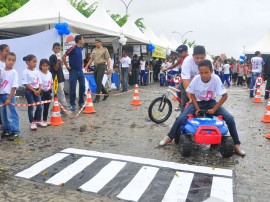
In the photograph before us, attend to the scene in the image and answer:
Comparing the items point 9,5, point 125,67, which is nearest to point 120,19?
point 9,5

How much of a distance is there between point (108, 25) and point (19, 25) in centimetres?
472

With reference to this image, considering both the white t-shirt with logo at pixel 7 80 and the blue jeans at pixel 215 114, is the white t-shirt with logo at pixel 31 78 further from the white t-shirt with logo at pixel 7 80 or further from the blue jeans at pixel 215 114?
the blue jeans at pixel 215 114

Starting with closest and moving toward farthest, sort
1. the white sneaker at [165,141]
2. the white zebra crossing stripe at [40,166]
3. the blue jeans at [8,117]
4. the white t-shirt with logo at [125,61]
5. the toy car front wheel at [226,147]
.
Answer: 1. the white zebra crossing stripe at [40,166]
2. the toy car front wheel at [226,147]
3. the white sneaker at [165,141]
4. the blue jeans at [8,117]
5. the white t-shirt with logo at [125,61]

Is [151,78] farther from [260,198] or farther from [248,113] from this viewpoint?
[260,198]

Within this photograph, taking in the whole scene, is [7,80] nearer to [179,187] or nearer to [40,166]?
[40,166]

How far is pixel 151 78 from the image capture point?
85.9 feet

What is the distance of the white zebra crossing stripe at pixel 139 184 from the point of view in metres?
3.65

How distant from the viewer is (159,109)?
788 centimetres

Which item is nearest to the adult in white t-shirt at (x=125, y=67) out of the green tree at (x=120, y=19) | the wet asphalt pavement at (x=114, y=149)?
the wet asphalt pavement at (x=114, y=149)

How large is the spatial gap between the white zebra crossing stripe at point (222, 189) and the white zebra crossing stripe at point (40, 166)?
230cm

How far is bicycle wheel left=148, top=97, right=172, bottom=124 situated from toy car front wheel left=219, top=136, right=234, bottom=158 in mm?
2773

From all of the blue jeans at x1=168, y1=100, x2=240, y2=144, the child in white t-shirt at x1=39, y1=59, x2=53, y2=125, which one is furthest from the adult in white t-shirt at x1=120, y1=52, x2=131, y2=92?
the blue jeans at x1=168, y1=100, x2=240, y2=144

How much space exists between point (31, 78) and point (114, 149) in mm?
2463

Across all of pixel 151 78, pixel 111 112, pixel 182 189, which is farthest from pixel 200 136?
pixel 151 78
